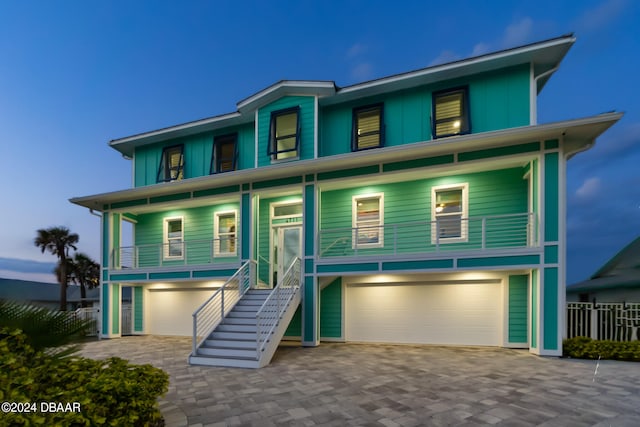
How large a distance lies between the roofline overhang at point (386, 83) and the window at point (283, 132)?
0.69 metres

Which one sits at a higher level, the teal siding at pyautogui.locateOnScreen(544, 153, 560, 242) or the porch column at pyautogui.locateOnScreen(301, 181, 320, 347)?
the teal siding at pyautogui.locateOnScreen(544, 153, 560, 242)

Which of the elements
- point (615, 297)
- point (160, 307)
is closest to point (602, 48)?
point (615, 297)

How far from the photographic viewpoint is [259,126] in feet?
41.0

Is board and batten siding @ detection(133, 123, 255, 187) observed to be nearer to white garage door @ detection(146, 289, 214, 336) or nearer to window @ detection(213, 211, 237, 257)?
window @ detection(213, 211, 237, 257)

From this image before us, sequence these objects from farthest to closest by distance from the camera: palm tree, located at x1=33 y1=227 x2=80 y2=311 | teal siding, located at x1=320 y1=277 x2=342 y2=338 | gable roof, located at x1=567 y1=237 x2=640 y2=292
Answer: palm tree, located at x1=33 y1=227 x2=80 y2=311 < teal siding, located at x1=320 y1=277 x2=342 y2=338 < gable roof, located at x1=567 y1=237 x2=640 y2=292

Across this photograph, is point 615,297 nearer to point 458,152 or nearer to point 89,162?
point 458,152

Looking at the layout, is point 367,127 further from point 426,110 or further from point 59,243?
point 59,243

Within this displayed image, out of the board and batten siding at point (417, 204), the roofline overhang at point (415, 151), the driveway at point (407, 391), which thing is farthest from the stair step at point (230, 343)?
the roofline overhang at point (415, 151)

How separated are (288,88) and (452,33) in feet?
373

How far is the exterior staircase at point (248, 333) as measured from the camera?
25.1ft

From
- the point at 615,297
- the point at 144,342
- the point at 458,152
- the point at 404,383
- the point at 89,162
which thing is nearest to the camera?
the point at 404,383

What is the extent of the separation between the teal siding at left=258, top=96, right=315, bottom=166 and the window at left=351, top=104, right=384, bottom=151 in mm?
1548

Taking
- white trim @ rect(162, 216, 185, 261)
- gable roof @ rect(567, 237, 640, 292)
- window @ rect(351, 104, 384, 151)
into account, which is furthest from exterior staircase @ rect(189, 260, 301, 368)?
gable roof @ rect(567, 237, 640, 292)

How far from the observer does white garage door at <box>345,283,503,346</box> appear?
390 inches
